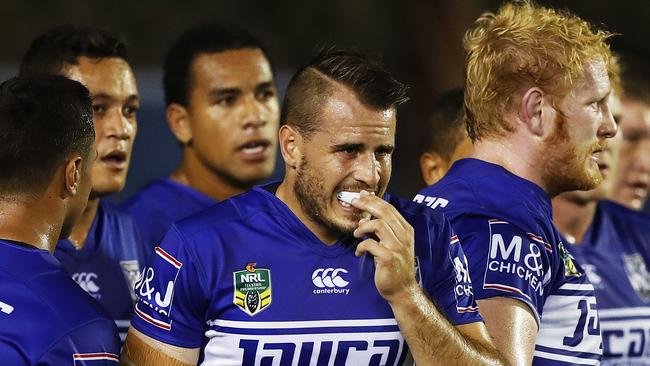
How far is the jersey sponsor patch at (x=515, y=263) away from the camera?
11.2ft

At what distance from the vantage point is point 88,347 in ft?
10.0

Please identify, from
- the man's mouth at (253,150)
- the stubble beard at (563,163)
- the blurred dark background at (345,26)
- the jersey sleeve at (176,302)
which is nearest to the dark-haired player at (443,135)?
the man's mouth at (253,150)

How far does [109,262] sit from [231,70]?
122cm

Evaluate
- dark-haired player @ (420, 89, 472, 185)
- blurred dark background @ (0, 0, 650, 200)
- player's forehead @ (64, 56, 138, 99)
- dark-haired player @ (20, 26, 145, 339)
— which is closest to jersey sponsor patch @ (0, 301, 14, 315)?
dark-haired player @ (20, 26, 145, 339)

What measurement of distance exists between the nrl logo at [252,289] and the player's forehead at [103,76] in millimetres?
1411

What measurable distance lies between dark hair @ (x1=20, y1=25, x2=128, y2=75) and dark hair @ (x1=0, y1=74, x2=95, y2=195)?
1122mm

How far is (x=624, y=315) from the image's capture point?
511cm

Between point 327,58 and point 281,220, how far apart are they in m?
0.51

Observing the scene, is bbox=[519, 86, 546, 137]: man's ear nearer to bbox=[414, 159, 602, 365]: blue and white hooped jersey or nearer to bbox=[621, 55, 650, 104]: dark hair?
bbox=[414, 159, 602, 365]: blue and white hooped jersey

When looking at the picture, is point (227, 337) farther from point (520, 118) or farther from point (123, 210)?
point (123, 210)

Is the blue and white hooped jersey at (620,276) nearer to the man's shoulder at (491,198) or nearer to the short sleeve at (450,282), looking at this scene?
the man's shoulder at (491,198)

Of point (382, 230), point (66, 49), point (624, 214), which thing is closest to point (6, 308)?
point (382, 230)

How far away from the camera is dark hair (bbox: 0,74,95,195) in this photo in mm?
3188

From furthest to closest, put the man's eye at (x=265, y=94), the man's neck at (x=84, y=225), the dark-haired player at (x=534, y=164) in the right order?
the man's eye at (x=265, y=94) → the man's neck at (x=84, y=225) → the dark-haired player at (x=534, y=164)
